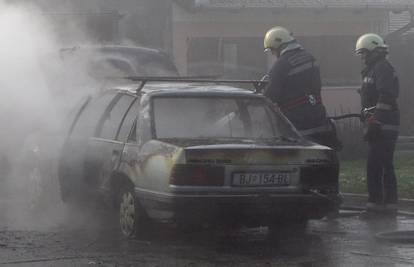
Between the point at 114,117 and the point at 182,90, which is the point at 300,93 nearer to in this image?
the point at 182,90

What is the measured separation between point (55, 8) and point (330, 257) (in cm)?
→ 992

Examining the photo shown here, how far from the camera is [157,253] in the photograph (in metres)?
7.46

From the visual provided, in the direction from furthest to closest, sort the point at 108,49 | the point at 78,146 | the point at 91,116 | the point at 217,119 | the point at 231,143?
the point at 108,49 < the point at 91,116 < the point at 78,146 < the point at 217,119 < the point at 231,143

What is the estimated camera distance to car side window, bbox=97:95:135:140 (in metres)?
8.70

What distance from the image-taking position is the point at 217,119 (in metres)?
8.44

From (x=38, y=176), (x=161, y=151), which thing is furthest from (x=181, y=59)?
(x=161, y=151)

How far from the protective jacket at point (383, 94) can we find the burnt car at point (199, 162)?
161 cm

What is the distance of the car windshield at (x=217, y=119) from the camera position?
8.16 metres

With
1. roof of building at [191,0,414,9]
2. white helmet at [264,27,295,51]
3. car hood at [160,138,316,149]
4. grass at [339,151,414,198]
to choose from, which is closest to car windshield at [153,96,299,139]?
car hood at [160,138,316,149]

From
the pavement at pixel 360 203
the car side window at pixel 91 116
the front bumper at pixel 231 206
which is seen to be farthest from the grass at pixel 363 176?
the car side window at pixel 91 116

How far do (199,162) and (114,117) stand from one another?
5.48 ft

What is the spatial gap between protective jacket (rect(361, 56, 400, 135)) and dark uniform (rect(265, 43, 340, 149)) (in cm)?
55

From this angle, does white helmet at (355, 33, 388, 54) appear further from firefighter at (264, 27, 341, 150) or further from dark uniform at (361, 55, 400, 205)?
firefighter at (264, 27, 341, 150)

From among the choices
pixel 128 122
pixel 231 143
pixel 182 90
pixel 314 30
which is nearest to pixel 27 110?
pixel 128 122
